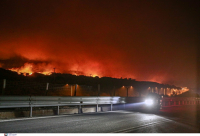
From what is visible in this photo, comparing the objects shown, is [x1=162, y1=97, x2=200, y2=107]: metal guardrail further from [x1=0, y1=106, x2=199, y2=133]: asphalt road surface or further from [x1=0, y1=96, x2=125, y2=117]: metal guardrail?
[x1=0, y1=106, x2=199, y2=133]: asphalt road surface

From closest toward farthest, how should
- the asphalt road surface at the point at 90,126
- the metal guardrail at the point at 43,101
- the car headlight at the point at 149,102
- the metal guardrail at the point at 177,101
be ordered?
the asphalt road surface at the point at 90,126 → the metal guardrail at the point at 43,101 → the car headlight at the point at 149,102 → the metal guardrail at the point at 177,101

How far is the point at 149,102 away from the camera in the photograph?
71.7 feet

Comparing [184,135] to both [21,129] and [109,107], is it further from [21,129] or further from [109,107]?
[109,107]

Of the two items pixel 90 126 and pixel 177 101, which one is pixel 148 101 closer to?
pixel 90 126

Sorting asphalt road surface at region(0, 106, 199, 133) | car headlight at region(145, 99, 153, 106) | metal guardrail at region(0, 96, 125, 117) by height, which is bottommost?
asphalt road surface at region(0, 106, 199, 133)

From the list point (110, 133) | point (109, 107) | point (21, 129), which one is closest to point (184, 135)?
point (110, 133)

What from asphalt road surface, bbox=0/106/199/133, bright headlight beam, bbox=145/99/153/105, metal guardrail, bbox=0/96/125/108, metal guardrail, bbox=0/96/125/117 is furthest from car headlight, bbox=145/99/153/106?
asphalt road surface, bbox=0/106/199/133

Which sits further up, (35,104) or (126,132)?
(35,104)

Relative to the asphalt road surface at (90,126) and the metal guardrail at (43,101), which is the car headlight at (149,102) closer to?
the metal guardrail at (43,101)

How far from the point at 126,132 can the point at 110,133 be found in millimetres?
729

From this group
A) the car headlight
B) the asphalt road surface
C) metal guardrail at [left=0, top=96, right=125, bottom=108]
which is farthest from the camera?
the car headlight

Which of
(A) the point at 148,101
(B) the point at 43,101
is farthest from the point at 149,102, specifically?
(B) the point at 43,101

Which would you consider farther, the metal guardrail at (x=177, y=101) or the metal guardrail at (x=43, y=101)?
the metal guardrail at (x=177, y=101)

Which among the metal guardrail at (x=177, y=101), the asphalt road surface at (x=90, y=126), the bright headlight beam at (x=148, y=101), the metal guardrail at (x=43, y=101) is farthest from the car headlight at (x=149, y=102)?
the asphalt road surface at (x=90, y=126)
